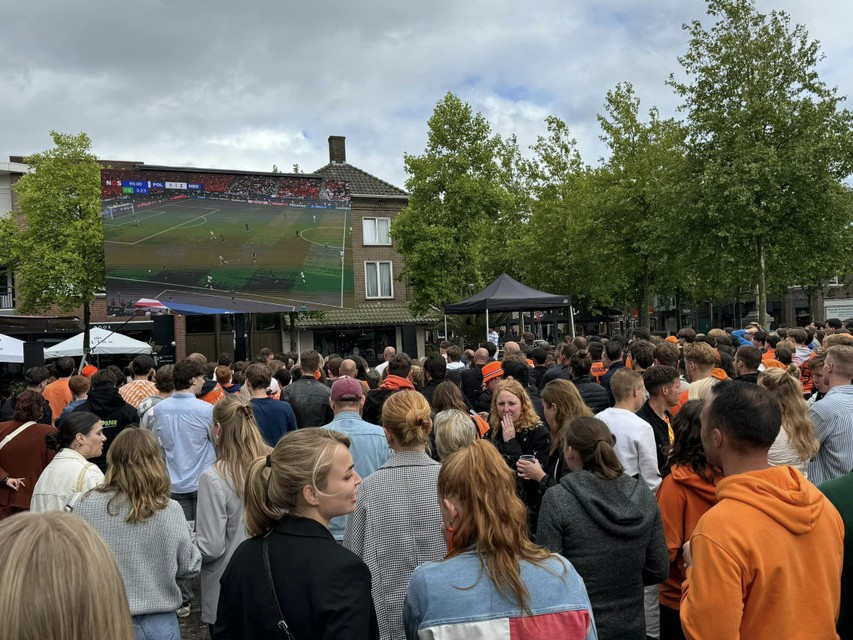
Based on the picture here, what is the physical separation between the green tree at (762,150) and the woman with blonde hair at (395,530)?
64.6 feet

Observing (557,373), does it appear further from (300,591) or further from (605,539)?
(300,591)

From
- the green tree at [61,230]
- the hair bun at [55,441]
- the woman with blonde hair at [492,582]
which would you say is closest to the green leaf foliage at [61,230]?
the green tree at [61,230]

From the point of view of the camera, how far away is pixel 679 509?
11.0 ft

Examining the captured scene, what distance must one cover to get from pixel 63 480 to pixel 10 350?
14582mm

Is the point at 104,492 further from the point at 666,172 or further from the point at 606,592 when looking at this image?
the point at 666,172

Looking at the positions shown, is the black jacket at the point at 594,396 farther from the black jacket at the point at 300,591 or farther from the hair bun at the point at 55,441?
the black jacket at the point at 300,591

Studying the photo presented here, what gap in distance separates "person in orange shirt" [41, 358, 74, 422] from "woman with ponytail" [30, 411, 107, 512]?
190 inches

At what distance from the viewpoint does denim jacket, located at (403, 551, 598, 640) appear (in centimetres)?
223

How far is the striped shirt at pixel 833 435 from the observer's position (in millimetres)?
4344

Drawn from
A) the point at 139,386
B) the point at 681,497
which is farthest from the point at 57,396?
the point at 681,497

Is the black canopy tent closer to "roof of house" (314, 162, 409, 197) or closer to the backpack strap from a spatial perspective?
the backpack strap

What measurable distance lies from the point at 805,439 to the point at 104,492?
12.9 feet

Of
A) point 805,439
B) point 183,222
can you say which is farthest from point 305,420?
point 183,222

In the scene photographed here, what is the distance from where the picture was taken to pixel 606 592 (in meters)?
3.10
